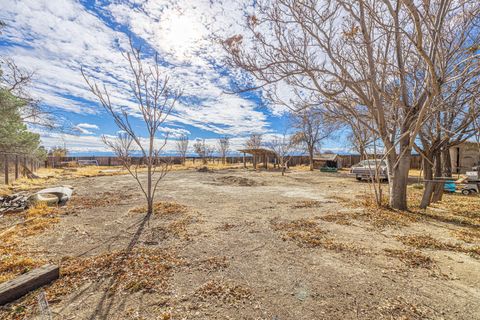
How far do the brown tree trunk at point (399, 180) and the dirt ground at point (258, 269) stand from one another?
3.22 ft

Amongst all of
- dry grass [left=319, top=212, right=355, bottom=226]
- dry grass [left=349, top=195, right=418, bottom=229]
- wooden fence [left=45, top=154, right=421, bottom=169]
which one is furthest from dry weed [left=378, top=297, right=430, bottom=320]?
wooden fence [left=45, top=154, right=421, bottom=169]

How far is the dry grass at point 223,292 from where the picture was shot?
2.14m

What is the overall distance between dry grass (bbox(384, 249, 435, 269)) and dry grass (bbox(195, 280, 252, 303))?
2270mm

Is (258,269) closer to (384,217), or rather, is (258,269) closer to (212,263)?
(212,263)

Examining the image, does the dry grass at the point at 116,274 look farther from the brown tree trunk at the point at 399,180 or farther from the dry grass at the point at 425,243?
the brown tree trunk at the point at 399,180

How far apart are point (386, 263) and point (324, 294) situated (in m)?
1.30

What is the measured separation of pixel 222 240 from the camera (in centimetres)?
379

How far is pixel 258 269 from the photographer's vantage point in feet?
8.99

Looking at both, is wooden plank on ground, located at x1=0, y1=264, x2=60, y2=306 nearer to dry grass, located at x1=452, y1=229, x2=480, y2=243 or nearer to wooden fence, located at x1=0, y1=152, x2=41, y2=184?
dry grass, located at x1=452, y1=229, x2=480, y2=243

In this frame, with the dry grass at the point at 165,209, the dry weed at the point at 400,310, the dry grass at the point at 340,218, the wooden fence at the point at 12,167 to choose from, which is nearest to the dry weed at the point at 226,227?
the dry grass at the point at 165,209

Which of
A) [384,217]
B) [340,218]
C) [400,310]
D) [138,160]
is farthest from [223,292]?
[138,160]

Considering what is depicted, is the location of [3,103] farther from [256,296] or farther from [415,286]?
[415,286]

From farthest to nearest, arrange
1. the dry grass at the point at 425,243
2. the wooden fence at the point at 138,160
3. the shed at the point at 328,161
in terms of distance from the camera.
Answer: the shed at the point at 328,161, the wooden fence at the point at 138,160, the dry grass at the point at 425,243

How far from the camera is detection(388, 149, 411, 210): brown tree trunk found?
5.83 m
